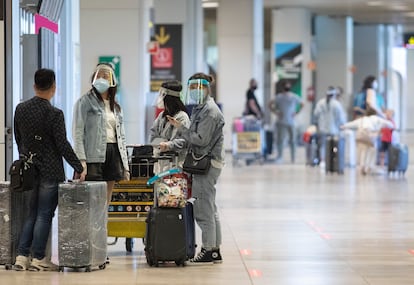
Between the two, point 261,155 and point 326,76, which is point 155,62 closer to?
point 261,155

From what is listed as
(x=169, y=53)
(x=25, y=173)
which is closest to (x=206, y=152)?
(x=25, y=173)

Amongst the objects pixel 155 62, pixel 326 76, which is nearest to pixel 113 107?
pixel 155 62

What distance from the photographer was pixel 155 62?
1027 inches

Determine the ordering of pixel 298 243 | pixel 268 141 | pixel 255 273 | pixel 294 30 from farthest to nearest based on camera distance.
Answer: pixel 294 30, pixel 268 141, pixel 298 243, pixel 255 273

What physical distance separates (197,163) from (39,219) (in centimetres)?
149

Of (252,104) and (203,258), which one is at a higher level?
(252,104)

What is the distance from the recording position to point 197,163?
31.7ft

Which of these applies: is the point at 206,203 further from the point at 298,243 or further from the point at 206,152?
Result: the point at 298,243

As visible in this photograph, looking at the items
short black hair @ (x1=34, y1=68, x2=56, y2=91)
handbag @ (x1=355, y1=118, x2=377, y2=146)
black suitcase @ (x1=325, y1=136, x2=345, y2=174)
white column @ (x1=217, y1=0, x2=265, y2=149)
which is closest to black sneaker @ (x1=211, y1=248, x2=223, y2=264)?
short black hair @ (x1=34, y1=68, x2=56, y2=91)

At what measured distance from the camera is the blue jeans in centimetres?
914

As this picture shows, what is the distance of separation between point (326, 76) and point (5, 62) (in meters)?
34.3

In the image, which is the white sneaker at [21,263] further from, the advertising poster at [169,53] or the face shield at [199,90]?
the advertising poster at [169,53]

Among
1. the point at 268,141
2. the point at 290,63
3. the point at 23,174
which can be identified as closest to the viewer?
the point at 23,174

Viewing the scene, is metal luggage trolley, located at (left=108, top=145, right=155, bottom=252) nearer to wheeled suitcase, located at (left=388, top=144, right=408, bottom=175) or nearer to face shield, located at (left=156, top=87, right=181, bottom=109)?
face shield, located at (left=156, top=87, right=181, bottom=109)
